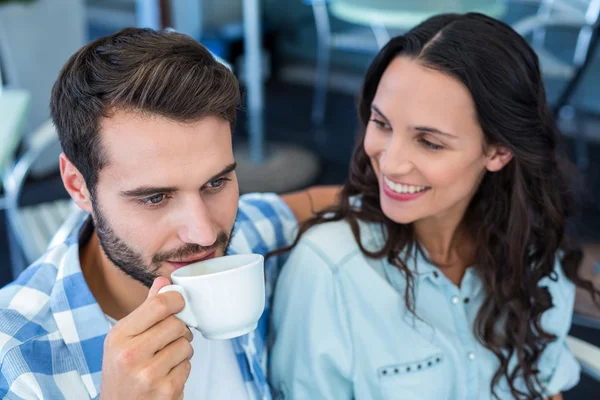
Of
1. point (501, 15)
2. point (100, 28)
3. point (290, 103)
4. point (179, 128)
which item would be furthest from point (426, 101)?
point (100, 28)

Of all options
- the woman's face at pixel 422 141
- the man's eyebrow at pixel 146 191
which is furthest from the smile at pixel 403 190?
the man's eyebrow at pixel 146 191

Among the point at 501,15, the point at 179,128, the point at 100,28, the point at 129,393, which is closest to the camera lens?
the point at 129,393

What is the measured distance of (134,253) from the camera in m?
1.04

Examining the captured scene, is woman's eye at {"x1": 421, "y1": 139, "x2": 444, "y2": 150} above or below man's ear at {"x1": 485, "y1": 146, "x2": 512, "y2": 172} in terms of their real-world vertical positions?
above

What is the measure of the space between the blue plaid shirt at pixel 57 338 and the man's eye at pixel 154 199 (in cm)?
20

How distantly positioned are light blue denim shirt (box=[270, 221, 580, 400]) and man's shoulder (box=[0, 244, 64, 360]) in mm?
423

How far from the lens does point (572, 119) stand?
3.90 meters

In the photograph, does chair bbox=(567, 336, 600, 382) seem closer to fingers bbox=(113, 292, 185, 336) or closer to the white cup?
the white cup

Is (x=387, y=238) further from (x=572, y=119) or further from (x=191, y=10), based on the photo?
(x=191, y=10)

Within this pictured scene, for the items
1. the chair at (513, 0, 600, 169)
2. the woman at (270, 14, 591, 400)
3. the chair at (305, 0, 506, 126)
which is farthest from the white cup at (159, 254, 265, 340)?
the chair at (513, 0, 600, 169)

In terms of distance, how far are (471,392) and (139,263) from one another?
28.4 inches

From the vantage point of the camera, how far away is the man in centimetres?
99

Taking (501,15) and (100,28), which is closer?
(501,15)

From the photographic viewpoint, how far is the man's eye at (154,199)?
3.32 feet
